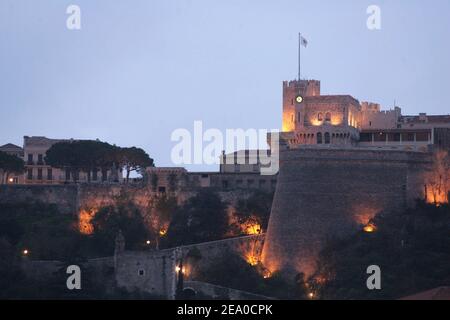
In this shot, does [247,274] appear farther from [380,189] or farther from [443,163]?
[443,163]

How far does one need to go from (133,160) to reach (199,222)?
12.3 m

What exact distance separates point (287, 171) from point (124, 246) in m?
8.90

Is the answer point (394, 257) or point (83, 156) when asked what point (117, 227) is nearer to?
point (83, 156)

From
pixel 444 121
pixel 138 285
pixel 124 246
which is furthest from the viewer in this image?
pixel 444 121

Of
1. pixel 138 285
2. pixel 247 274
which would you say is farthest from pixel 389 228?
pixel 138 285

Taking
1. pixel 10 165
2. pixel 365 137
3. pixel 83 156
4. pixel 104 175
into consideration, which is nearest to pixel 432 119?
pixel 365 137

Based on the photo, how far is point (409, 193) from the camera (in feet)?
218

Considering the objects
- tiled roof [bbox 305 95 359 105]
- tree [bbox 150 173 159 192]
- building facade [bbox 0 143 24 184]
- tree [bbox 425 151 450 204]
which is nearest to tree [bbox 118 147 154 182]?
tree [bbox 150 173 159 192]

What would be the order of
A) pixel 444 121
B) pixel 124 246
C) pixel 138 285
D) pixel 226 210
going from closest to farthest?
pixel 138 285, pixel 124 246, pixel 226 210, pixel 444 121

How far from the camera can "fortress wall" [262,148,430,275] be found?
63.5 m

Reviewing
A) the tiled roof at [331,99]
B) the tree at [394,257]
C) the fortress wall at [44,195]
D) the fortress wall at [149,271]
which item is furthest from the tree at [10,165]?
the tree at [394,257]

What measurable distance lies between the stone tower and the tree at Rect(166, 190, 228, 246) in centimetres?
913

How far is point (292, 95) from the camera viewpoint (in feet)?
255

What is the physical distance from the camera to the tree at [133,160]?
3132 inches
